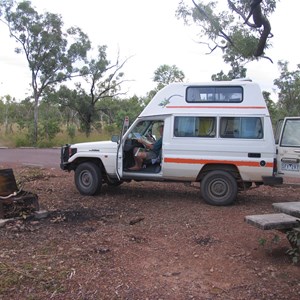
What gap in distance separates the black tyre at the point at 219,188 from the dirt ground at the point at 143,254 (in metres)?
0.20

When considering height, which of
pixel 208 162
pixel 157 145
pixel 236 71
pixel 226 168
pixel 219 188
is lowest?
pixel 219 188

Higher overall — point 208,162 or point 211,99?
point 211,99

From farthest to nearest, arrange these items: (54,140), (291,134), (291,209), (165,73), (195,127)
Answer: (165,73), (54,140), (195,127), (291,134), (291,209)

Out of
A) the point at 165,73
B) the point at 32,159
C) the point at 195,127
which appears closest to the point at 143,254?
the point at 195,127

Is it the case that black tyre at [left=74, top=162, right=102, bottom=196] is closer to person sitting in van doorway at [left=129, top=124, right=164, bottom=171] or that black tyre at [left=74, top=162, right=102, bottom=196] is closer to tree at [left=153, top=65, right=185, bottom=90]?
person sitting in van doorway at [left=129, top=124, right=164, bottom=171]

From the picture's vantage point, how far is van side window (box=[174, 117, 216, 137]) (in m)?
7.95

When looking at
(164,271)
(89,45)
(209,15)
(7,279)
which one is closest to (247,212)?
(164,271)

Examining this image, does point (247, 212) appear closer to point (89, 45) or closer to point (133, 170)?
point (133, 170)

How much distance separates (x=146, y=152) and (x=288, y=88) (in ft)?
86.3

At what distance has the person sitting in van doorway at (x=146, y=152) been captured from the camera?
852 centimetres

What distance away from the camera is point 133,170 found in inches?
337

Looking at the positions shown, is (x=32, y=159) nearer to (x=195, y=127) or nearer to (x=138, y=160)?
(x=138, y=160)

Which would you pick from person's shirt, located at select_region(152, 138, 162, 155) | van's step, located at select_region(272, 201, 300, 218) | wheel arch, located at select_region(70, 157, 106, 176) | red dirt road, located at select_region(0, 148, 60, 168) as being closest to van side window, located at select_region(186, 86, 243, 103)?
person's shirt, located at select_region(152, 138, 162, 155)

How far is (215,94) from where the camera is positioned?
805 centimetres
